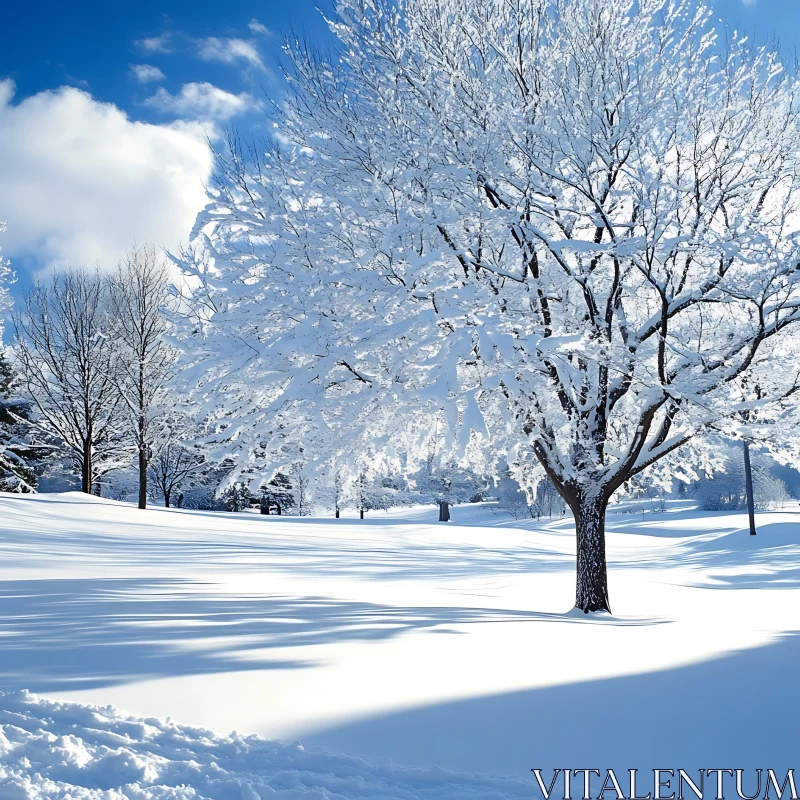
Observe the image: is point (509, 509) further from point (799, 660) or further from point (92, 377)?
point (799, 660)

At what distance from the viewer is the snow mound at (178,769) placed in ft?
7.82

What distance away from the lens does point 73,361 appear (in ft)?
63.5

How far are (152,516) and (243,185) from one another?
12262mm

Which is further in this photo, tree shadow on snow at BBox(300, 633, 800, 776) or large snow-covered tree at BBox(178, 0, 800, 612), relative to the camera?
large snow-covered tree at BBox(178, 0, 800, 612)

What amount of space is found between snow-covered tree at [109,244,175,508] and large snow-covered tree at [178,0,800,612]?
13.0m

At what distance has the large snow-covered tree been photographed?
6.05 meters

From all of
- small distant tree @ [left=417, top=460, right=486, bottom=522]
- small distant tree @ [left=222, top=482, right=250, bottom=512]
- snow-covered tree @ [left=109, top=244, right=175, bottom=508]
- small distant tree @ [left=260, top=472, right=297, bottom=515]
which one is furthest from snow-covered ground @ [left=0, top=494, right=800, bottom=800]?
small distant tree @ [left=417, top=460, right=486, bottom=522]

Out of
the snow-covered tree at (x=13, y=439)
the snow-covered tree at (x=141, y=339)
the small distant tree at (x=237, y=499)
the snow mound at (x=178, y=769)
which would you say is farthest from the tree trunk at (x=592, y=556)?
the small distant tree at (x=237, y=499)

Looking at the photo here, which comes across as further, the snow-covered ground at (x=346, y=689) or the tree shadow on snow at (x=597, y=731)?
the tree shadow on snow at (x=597, y=731)

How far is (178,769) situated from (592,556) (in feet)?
21.8

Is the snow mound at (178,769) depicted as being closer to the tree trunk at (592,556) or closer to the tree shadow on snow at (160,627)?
the tree shadow on snow at (160,627)

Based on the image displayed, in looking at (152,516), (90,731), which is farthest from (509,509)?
(90,731)

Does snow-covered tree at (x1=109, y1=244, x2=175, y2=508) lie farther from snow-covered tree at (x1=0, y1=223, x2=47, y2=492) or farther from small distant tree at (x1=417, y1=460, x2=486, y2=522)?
small distant tree at (x1=417, y1=460, x2=486, y2=522)

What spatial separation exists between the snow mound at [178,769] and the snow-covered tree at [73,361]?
57.9 ft
